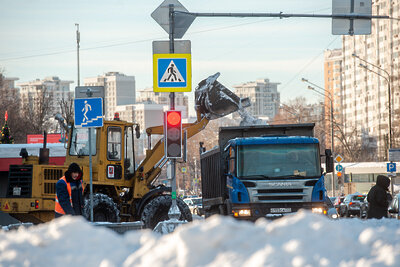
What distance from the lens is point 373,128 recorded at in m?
158

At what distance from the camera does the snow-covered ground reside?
3537 mm

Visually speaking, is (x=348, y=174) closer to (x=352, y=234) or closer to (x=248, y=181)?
(x=248, y=181)

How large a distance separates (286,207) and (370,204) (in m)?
4.71

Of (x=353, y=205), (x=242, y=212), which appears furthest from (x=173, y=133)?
(x=353, y=205)

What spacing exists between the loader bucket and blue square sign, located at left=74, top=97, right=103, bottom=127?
281 inches

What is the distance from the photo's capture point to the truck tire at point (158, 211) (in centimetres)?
2005

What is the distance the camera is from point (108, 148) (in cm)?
2134

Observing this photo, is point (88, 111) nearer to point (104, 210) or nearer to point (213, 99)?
point (104, 210)

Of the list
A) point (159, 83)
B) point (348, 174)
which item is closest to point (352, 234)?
point (159, 83)

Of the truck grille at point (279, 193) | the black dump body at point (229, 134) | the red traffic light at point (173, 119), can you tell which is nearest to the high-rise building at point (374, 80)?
the black dump body at point (229, 134)

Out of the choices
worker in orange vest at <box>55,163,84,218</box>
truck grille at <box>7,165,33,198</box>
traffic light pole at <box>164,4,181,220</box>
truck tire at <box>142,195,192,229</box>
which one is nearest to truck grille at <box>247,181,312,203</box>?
truck tire at <box>142,195,192,229</box>

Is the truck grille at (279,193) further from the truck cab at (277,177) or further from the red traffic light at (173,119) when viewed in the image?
the red traffic light at (173,119)

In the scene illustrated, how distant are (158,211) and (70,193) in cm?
662

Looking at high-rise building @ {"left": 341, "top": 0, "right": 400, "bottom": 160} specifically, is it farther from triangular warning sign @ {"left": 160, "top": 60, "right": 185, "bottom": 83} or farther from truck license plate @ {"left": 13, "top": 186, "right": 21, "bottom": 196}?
triangular warning sign @ {"left": 160, "top": 60, "right": 185, "bottom": 83}
